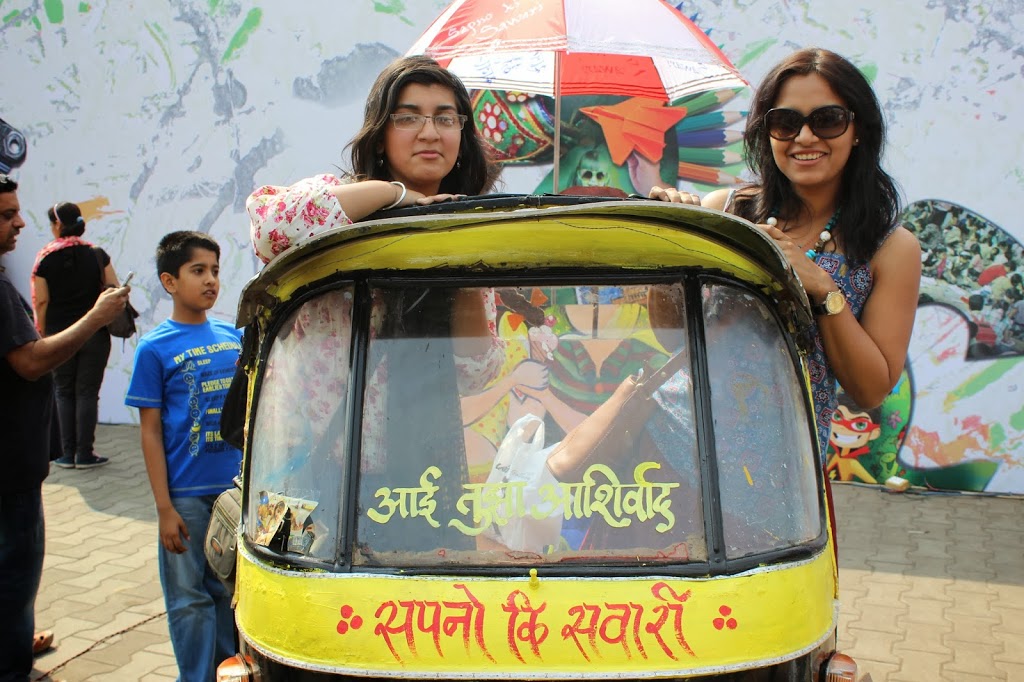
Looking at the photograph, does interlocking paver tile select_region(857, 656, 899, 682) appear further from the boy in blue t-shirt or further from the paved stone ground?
the boy in blue t-shirt

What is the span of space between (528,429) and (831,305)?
2.60 feet

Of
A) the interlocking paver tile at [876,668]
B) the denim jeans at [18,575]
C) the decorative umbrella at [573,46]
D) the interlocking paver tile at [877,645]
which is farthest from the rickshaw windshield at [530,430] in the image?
the interlocking paver tile at [877,645]

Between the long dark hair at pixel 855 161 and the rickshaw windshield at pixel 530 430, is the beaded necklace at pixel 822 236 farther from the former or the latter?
the rickshaw windshield at pixel 530 430

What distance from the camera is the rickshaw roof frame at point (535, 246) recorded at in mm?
1889

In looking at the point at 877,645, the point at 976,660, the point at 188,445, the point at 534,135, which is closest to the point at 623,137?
the point at 534,135

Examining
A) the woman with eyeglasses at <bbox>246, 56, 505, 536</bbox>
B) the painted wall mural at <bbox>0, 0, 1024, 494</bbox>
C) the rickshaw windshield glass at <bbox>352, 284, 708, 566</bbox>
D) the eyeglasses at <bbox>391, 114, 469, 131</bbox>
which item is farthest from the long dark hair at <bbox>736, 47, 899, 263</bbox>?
the painted wall mural at <bbox>0, 0, 1024, 494</bbox>

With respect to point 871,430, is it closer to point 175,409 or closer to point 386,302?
point 175,409

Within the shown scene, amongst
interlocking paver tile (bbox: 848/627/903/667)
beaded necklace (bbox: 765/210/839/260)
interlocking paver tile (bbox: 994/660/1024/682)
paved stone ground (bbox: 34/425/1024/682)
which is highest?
beaded necklace (bbox: 765/210/839/260)

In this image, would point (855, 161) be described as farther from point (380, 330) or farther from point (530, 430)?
point (380, 330)

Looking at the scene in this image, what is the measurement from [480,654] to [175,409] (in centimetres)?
213

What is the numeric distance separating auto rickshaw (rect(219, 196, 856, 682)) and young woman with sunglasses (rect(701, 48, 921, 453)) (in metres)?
0.42

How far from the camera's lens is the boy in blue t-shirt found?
335cm

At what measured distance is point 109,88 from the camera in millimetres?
7980

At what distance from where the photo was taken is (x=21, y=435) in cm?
356
